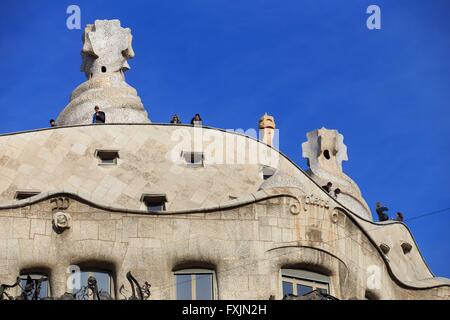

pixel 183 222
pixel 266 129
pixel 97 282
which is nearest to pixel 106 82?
pixel 266 129

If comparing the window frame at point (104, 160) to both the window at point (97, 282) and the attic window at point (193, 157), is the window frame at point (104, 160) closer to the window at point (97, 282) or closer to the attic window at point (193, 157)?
the attic window at point (193, 157)

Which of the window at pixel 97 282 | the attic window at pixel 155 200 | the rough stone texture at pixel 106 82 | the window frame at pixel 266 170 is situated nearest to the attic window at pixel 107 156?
the attic window at pixel 155 200

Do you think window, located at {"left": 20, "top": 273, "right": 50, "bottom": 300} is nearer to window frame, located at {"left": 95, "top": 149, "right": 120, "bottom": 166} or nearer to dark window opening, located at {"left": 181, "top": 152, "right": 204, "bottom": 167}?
window frame, located at {"left": 95, "top": 149, "right": 120, "bottom": 166}

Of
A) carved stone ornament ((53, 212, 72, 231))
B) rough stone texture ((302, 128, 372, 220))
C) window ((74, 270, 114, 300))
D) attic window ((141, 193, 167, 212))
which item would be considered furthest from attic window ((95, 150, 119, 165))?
rough stone texture ((302, 128, 372, 220))

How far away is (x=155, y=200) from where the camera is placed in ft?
131

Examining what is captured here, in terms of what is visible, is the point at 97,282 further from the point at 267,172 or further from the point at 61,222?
the point at 267,172

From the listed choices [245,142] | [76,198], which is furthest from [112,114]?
[76,198]

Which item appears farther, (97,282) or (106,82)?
(106,82)

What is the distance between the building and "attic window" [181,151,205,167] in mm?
36

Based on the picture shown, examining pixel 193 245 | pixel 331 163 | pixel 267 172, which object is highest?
pixel 331 163

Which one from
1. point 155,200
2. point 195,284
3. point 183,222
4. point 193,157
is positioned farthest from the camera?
point 193,157

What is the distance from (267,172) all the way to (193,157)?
1957 millimetres
